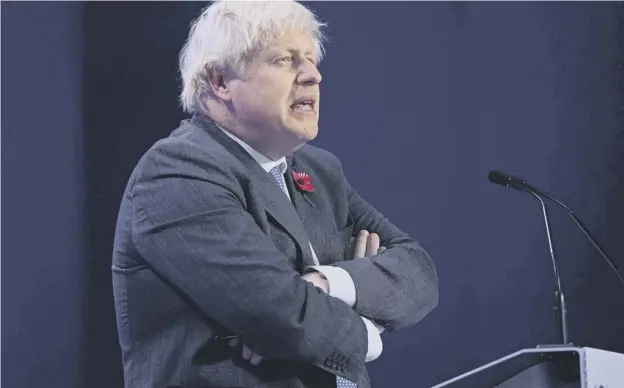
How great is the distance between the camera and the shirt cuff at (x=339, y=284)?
1998 millimetres

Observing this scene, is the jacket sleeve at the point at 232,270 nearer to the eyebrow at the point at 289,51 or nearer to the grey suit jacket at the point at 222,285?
the grey suit jacket at the point at 222,285

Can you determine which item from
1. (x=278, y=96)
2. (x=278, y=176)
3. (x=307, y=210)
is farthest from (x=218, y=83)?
(x=307, y=210)

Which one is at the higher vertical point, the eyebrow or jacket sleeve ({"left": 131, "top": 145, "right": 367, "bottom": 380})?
the eyebrow

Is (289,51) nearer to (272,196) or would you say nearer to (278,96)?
(278,96)

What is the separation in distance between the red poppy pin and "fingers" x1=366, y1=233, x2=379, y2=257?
0.61ft

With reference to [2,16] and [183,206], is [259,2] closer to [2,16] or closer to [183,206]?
[183,206]

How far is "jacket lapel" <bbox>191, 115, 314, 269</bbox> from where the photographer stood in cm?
205

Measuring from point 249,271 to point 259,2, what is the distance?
2.14ft

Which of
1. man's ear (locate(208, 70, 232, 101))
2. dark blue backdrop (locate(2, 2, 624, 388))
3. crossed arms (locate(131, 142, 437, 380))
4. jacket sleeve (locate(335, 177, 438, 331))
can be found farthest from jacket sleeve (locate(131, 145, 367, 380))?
dark blue backdrop (locate(2, 2, 624, 388))

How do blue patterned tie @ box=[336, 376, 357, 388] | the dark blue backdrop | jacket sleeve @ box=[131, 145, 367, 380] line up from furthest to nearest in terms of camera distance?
the dark blue backdrop → blue patterned tie @ box=[336, 376, 357, 388] → jacket sleeve @ box=[131, 145, 367, 380]

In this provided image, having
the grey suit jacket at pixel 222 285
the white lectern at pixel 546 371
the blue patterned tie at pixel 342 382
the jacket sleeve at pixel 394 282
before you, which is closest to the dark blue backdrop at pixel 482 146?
the jacket sleeve at pixel 394 282

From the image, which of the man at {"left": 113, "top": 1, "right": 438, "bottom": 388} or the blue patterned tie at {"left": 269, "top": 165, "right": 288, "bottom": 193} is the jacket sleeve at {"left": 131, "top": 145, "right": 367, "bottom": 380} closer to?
the man at {"left": 113, "top": 1, "right": 438, "bottom": 388}

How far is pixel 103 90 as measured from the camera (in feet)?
10.7

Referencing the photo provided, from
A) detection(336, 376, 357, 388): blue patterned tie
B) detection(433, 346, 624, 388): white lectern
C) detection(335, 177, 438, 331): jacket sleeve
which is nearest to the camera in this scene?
detection(336, 376, 357, 388): blue patterned tie
